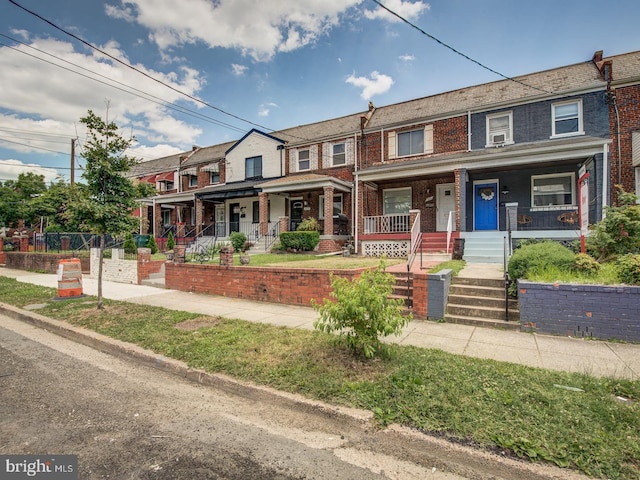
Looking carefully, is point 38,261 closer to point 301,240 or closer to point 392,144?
point 301,240

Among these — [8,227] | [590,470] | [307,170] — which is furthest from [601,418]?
[8,227]

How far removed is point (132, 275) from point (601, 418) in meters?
13.3

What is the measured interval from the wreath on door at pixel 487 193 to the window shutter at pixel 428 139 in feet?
10.2

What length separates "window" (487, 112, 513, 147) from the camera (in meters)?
14.3

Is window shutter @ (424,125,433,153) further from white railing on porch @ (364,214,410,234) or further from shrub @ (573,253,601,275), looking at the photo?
shrub @ (573,253,601,275)

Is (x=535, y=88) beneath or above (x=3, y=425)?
above

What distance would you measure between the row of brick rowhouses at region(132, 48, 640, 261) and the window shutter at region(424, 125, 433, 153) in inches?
1.9

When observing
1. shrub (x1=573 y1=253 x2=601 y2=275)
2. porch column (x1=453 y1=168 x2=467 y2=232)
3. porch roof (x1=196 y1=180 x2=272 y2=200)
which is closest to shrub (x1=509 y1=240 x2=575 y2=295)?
shrub (x1=573 y1=253 x2=601 y2=275)

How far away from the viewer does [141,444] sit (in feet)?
9.41

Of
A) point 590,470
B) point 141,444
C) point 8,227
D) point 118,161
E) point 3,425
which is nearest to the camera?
point 590,470

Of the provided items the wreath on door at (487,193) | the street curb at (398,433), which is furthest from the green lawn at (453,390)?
the wreath on door at (487,193)

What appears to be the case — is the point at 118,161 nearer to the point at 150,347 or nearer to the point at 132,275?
the point at 150,347

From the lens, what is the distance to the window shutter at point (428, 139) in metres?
15.9

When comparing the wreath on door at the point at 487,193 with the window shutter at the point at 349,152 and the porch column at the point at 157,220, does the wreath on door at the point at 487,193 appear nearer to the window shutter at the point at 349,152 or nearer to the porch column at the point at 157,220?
the window shutter at the point at 349,152
